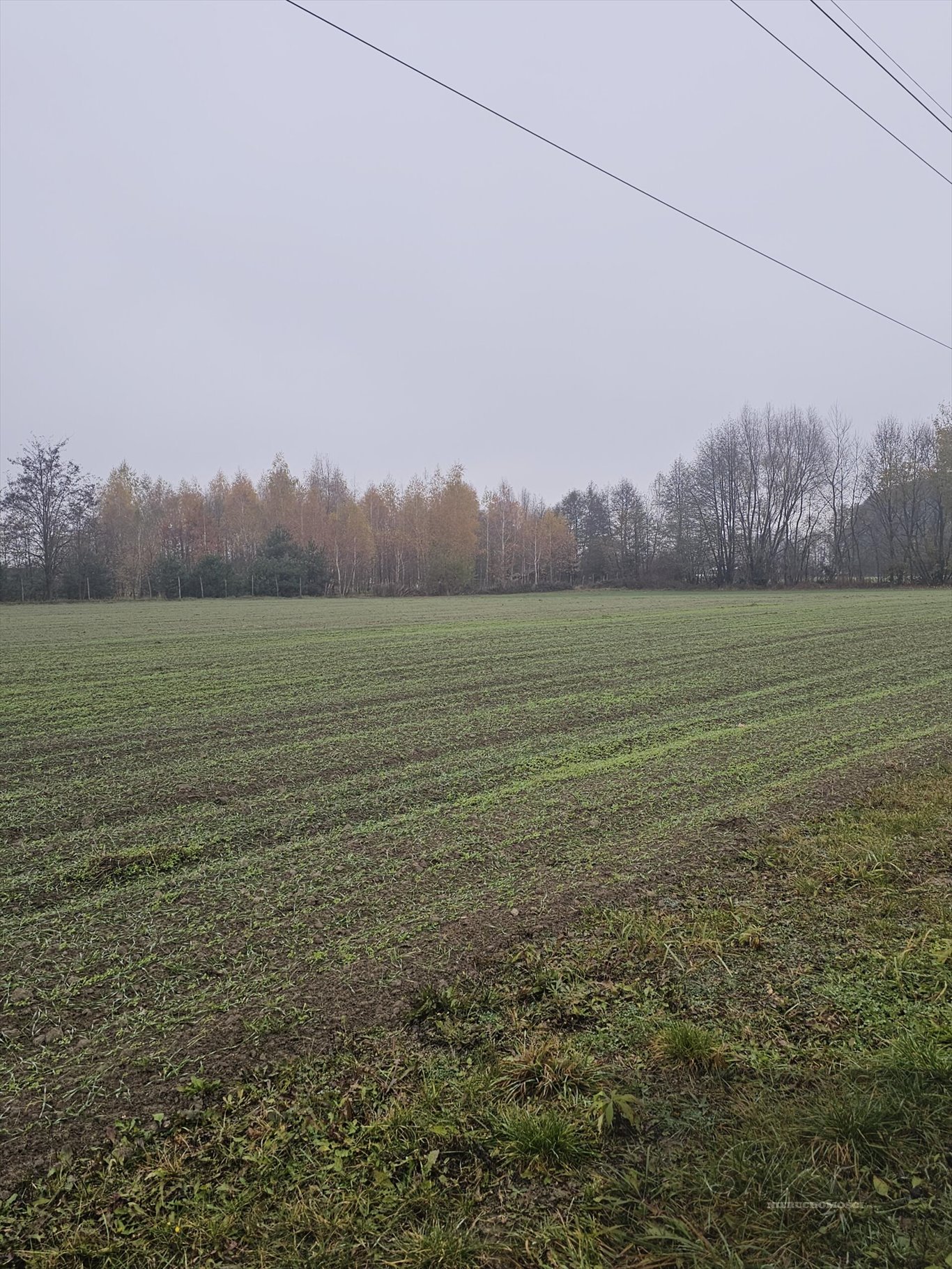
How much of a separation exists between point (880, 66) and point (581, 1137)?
1175 cm

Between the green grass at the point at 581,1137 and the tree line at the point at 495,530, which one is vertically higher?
the tree line at the point at 495,530

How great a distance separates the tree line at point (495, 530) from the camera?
151 ft

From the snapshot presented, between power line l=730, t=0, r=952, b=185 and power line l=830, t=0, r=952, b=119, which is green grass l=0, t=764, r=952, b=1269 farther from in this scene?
power line l=830, t=0, r=952, b=119

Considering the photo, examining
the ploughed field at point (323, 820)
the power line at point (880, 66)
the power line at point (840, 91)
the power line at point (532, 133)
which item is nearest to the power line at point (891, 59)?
the power line at point (880, 66)

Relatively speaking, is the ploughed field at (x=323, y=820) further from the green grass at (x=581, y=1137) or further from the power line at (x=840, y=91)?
the power line at (x=840, y=91)

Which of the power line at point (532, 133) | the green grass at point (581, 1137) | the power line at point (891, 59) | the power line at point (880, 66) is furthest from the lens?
the power line at point (891, 59)

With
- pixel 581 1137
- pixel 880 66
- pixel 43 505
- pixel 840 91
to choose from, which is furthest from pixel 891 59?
pixel 43 505

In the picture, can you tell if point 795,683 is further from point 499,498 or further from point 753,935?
point 499,498

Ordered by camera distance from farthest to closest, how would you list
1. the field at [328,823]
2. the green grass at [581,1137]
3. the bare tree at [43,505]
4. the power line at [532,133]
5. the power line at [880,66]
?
the bare tree at [43,505] → the power line at [880,66] → the power line at [532,133] → the field at [328,823] → the green grass at [581,1137]

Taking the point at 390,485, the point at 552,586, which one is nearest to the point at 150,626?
the point at 552,586

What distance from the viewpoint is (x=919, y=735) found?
18.6ft

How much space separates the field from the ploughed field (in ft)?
0.05

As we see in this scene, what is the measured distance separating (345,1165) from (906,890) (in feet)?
8.67

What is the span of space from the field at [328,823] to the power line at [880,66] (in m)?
7.51
